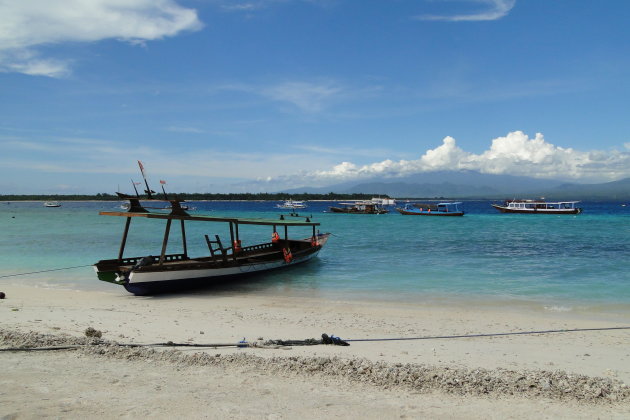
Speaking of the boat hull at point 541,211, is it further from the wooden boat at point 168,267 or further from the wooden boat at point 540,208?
the wooden boat at point 168,267

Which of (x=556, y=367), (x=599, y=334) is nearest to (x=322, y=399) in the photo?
(x=556, y=367)

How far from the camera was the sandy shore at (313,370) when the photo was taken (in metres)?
5.41

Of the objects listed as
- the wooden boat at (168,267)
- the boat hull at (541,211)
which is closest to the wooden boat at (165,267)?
the wooden boat at (168,267)

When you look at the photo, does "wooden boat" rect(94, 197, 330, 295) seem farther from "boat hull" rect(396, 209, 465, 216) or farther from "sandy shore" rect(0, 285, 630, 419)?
"boat hull" rect(396, 209, 465, 216)

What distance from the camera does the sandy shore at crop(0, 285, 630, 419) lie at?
5.41m

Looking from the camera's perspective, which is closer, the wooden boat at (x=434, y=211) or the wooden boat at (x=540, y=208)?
the wooden boat at (x=434, y=211)

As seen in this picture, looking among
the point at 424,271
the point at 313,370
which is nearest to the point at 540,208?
the point at 424,271

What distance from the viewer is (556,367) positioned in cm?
724

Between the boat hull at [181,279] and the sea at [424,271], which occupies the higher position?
the boat hull at [181,279]

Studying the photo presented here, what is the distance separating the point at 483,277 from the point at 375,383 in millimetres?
13547

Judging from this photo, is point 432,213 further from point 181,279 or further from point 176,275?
point 176,275

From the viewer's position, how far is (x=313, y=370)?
21.9 feet

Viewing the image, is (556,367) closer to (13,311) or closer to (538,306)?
(538,306)

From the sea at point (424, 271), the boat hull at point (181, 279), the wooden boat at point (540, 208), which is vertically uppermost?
the wooden boat at point (540, 208)
